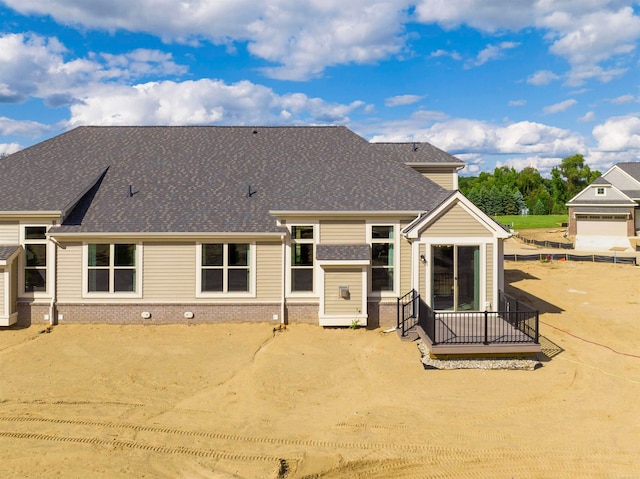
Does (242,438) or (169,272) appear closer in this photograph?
(242,438)

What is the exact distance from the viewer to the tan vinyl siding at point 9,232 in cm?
1562

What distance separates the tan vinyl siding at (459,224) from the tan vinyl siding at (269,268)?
19.2 feet

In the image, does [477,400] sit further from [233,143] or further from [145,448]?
[233,143]

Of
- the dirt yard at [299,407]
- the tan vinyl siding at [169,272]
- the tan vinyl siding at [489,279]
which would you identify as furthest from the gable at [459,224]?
the tan vinyl siding at [169,272]

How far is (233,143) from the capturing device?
20312 millimetres

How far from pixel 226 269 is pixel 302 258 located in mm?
2796

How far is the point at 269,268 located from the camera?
15859 millimetres

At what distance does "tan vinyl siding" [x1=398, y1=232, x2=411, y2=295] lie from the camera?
1592 cm

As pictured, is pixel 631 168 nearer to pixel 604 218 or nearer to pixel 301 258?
pixel 604 218

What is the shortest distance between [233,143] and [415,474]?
16.6 m

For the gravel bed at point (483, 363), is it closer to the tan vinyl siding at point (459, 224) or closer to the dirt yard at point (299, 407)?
the dirt yard at point (299, 407)

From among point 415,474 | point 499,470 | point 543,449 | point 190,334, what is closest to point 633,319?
point 543,449

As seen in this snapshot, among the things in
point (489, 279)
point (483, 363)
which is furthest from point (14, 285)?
point (489, 279)

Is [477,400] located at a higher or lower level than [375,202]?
lower
